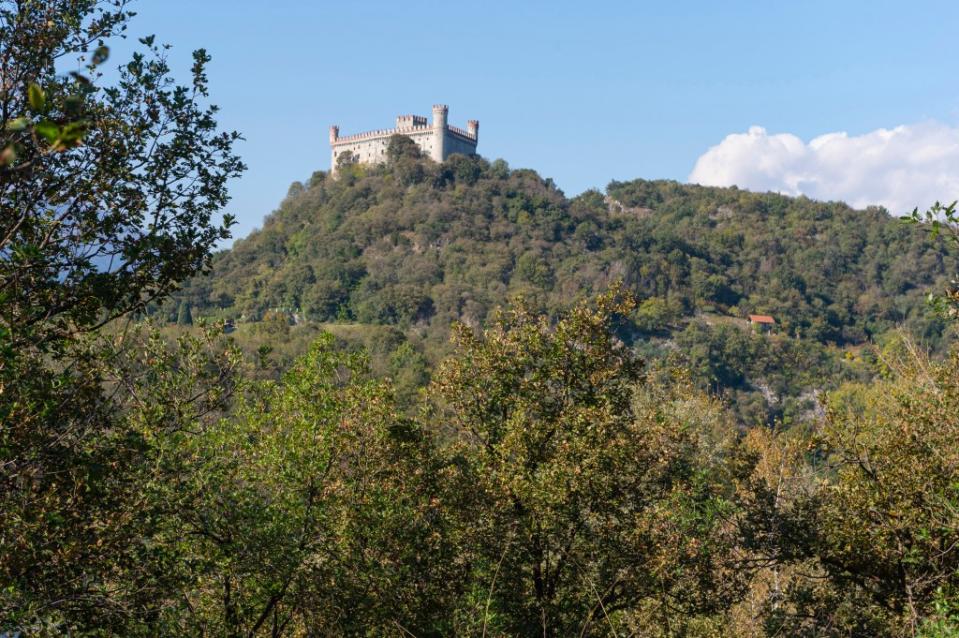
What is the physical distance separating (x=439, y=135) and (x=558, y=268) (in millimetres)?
32400

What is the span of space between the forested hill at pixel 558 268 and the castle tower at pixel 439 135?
113 inches

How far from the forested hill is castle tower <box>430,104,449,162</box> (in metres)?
2.87

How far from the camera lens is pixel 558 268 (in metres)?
128

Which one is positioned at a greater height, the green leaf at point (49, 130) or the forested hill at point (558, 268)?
the forested hill at point (558, 268)

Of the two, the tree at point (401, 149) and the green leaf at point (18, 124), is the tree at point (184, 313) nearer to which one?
the tree at point (401, 149)

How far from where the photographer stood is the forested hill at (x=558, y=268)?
114m

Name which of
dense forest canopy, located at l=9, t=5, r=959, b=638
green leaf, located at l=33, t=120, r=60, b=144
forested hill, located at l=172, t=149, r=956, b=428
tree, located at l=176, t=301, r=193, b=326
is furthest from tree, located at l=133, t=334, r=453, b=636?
tree, located at l=176, t=301, r=193, b=326

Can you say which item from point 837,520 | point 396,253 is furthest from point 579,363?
point 396,253

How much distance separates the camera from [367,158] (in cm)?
14625

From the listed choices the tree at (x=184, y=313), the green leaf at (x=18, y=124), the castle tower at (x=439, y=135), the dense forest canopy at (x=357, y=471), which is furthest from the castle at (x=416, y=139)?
the green leaf at (x=18, y=124)

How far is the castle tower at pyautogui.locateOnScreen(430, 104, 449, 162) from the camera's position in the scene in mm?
141500

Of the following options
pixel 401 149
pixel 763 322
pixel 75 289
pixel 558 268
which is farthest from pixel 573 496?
pixel 401 149

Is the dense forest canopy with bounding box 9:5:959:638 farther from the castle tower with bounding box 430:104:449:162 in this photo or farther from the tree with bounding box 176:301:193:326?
the castle tower with bounding box 430:104:449:162

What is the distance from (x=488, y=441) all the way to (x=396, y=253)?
11922cm
